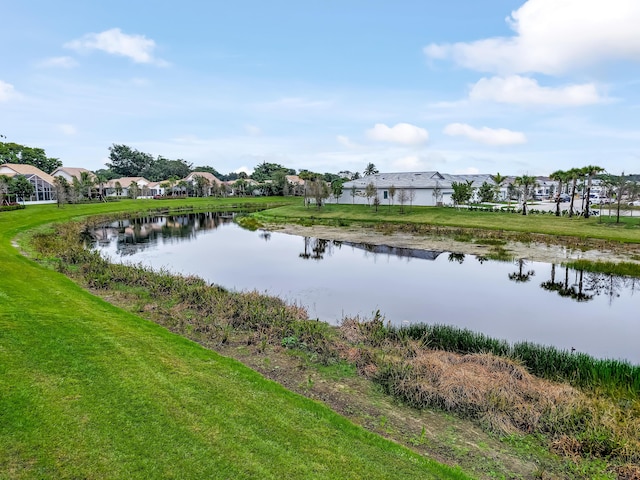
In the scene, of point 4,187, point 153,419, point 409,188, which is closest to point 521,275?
point 153,419

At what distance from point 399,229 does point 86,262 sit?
32.2 meters

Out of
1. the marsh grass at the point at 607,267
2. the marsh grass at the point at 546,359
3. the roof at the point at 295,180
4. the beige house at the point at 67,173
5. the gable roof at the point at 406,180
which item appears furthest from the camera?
the roof at the point at 295,180

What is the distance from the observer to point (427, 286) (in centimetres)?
2078

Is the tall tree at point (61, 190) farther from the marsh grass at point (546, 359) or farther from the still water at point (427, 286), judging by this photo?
the marsh grass at point (546, 359)

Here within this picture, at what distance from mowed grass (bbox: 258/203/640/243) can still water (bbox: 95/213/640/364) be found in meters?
13.5

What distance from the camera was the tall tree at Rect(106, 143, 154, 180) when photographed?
12394 centimetres

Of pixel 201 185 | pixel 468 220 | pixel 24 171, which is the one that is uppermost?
pixel 24 171

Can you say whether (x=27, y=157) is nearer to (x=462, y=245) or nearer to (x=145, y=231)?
(x=145, y=231)

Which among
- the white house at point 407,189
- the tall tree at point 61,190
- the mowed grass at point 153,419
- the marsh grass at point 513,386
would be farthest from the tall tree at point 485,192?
the tall tree at point 61,190

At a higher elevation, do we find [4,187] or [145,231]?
[4,187]

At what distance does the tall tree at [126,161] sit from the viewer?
12394 centimetres

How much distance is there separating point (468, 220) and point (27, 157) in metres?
98.2

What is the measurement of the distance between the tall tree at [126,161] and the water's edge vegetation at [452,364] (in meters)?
122

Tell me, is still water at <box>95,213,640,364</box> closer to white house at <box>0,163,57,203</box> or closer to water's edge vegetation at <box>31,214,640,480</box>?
water's edge vegetation at <box>31,214,640,480</box>
